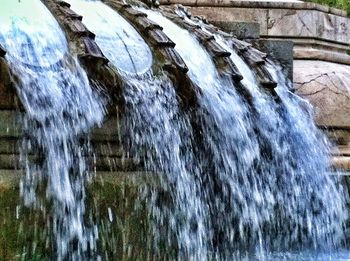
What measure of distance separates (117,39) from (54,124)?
1.11 metres

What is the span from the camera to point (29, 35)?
5.07 m

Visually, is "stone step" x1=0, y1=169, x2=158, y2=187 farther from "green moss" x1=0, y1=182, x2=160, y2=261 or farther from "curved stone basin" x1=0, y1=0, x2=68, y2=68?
"curved stone basin" x1=0, y1=0, x2=68, y2=68

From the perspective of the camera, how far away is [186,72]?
18.0 ft

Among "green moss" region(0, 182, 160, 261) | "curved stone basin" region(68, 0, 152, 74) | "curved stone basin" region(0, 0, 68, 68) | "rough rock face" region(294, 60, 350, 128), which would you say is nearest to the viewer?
"green moss" region(0, 182, 160, 261)

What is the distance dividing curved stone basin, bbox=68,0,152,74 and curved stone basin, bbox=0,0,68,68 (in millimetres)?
369

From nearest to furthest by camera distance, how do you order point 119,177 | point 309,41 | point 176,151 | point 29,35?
1. point 119,177
2. point 29,35
3. point 176,151
4. point 309,41

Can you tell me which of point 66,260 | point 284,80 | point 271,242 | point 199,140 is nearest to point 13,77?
point 66,260

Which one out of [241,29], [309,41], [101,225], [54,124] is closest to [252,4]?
[309,41]

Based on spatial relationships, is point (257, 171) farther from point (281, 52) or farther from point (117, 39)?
point (281, 52)

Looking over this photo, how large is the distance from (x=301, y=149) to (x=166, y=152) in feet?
5.75

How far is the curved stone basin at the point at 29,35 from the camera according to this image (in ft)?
16.1

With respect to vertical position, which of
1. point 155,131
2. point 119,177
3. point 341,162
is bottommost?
point 341,162

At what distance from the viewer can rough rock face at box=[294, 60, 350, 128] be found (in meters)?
7.80

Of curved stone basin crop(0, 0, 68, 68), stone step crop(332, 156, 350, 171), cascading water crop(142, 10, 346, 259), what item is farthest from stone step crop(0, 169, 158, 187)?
stone step crop(332, 156, 350, 171)
